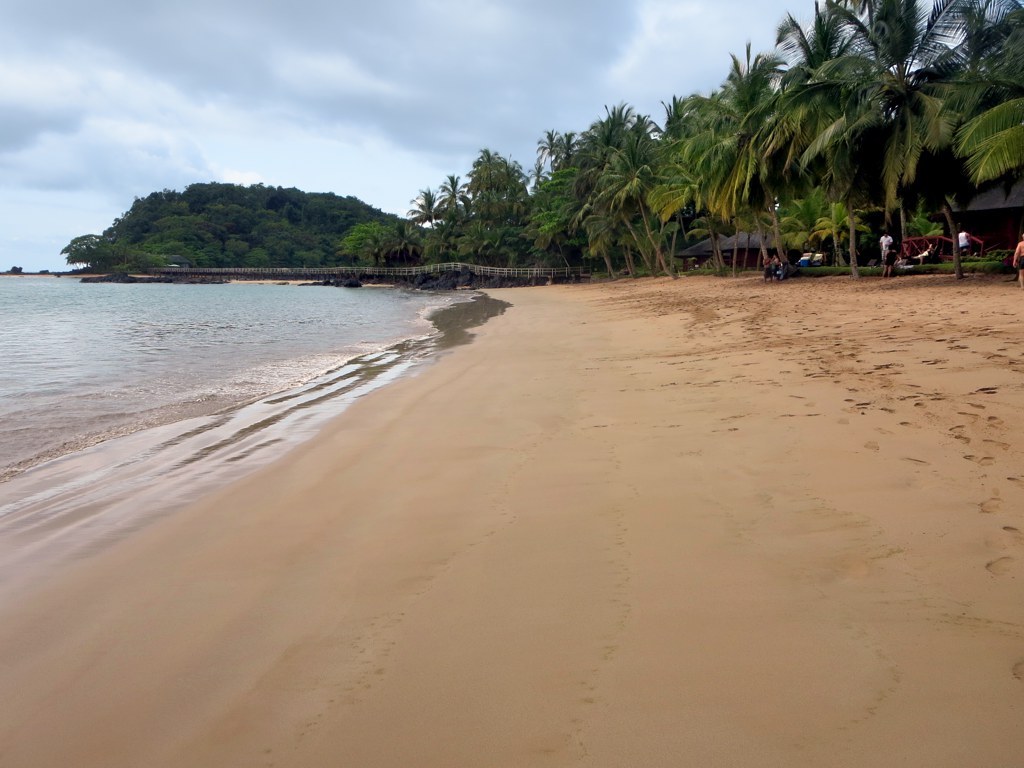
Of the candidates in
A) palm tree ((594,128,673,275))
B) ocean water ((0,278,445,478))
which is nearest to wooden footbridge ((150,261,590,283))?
palm tree ((594,128,673,275))

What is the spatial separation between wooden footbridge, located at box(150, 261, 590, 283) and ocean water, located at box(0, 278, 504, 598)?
121 ft

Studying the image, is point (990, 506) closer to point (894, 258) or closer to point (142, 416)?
point (142, 416)

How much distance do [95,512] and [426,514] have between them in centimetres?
206

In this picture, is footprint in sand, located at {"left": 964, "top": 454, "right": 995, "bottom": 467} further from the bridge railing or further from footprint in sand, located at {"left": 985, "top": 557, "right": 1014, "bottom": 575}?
the bridge railing

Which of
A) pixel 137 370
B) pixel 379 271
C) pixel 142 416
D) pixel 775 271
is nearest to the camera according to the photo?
pixel 142 416

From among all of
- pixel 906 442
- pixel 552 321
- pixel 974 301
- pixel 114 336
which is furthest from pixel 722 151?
pixel 906 442

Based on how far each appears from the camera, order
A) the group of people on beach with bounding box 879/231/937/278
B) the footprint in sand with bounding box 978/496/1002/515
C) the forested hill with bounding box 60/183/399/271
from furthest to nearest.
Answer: the forested hill with bounding box 60/183/399/271
the group of people on beach with bounding box 879/231/937/278
the footprint in sand with bounding box 978/496/1002/515

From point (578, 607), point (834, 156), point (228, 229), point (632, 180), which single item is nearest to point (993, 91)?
point (834, 156)

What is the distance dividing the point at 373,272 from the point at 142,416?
7134cm

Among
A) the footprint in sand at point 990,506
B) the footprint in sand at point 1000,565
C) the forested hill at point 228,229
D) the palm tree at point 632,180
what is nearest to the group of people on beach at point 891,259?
the palm tree at point 632,180

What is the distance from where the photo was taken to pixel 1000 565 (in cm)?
242

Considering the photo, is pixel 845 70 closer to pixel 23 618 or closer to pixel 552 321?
pixel 552 321

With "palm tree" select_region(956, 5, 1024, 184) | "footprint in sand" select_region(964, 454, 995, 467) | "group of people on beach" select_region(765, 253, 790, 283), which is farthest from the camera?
"group of people on beach" select_region(765, 253, 790, 283)

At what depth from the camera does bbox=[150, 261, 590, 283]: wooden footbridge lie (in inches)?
2073
